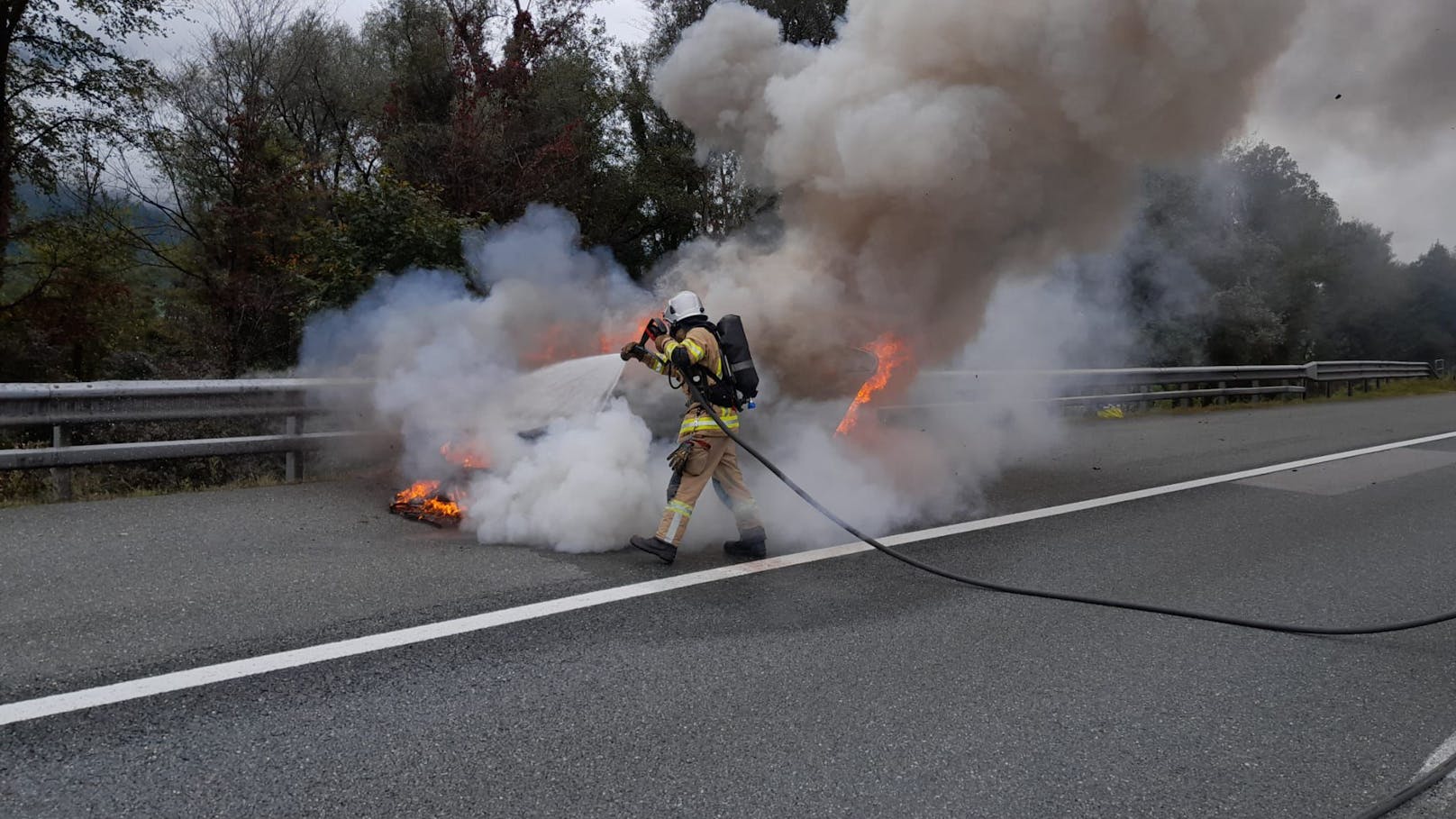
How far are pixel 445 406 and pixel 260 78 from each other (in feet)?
42.0

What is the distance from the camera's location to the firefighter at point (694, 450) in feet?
16.5

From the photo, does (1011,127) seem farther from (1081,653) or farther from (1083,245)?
(1081,653)

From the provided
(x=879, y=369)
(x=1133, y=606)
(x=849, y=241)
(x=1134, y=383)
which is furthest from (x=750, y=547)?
(x=1134, y=383)

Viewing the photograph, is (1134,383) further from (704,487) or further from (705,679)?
(705,679)

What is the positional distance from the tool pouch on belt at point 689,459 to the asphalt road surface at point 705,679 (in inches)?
21.5

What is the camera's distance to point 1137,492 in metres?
7.56

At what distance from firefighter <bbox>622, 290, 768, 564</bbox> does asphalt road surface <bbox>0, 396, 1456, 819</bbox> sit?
0.26 meters

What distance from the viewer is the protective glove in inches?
205

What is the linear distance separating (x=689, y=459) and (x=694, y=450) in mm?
56

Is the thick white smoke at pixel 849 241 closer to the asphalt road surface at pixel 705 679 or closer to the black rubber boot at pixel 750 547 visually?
the black rubber boot at pixel 750 547

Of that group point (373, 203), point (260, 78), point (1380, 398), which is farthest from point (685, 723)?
point (1380, 398)

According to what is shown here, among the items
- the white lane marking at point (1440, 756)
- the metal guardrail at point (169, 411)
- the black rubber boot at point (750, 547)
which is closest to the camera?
the white lane marking at point (1440, 756)

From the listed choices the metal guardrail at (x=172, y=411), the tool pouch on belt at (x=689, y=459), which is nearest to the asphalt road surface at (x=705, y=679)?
the tool pouch on belt at (x=689, y=459)

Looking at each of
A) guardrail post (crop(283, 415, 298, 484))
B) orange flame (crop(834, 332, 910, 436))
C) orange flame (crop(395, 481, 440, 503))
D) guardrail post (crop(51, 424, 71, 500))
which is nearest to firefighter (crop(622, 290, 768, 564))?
orange flame (crop(395, 481, 440, 503))
